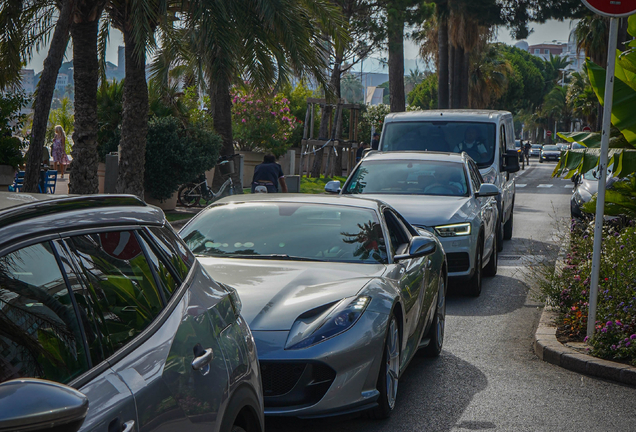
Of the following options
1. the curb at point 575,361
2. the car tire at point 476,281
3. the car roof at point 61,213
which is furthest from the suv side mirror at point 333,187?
the car roof at point 61,213

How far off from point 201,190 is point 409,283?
14421mm

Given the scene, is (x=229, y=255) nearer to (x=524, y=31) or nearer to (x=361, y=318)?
(x=361, y=318)

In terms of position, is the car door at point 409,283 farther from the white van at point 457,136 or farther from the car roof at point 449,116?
the car roof at point 449,116

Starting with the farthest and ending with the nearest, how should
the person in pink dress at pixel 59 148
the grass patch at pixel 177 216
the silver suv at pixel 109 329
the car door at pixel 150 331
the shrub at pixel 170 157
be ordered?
the person in pink dress at pixel 59 148 < the shrub at pixel 170 157 < the grass patch at pixel 177 216 < the car door at pixel 150 331 < the silver suv at pixel 109 329

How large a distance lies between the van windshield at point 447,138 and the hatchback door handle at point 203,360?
12.1 meters

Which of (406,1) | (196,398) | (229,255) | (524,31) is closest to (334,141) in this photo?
(406,1)

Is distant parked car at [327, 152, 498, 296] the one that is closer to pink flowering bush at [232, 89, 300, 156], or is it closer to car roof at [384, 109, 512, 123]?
car roof at [384, 109, 512, 123]

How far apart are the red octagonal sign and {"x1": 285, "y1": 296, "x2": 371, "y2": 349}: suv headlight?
359 centimetres

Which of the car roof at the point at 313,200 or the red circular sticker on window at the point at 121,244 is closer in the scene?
the red circular sticker on window at the point at 121,244

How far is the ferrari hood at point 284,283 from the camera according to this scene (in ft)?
15.8

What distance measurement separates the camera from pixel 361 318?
16.0 feet

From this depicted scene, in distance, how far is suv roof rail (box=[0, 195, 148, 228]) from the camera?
7.17ft

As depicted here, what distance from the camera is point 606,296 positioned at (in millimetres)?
7121

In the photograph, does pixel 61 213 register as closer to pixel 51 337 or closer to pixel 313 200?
pixel 51 337
